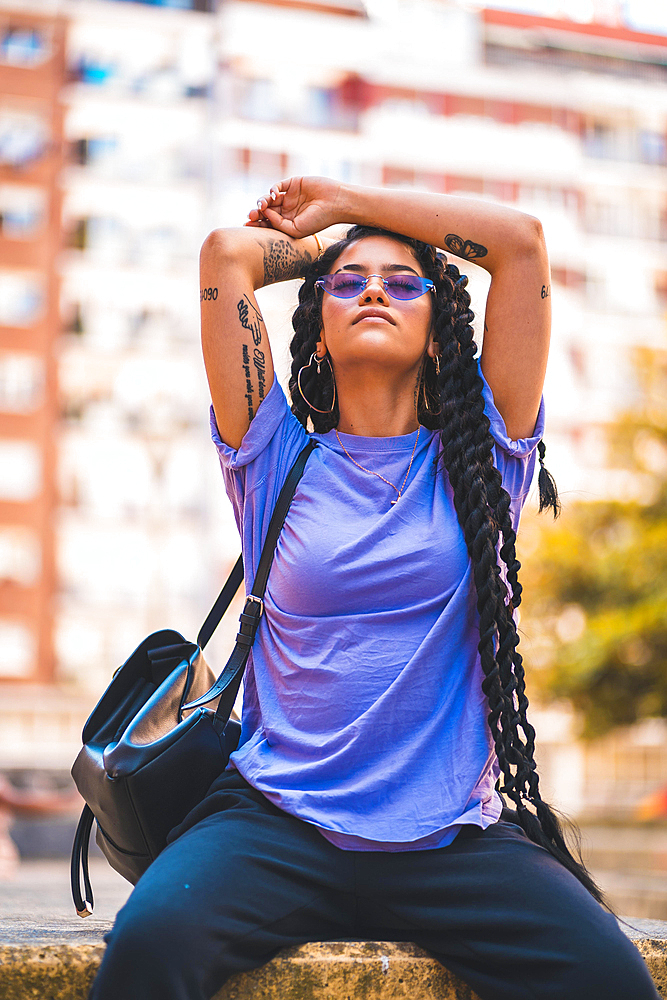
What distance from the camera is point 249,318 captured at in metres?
2.92

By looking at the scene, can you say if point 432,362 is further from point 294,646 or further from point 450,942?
point 450,942

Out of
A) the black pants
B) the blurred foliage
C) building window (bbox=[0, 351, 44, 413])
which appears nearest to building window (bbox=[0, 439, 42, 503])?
building window (bbox=[0, 351, 44, 413])

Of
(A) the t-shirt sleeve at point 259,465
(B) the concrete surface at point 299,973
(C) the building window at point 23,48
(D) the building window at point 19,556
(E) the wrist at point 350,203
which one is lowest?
(D) the building window at point 19,556

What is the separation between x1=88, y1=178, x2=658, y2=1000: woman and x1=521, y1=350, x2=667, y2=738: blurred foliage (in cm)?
1129

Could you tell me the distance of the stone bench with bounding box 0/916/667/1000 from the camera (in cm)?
226

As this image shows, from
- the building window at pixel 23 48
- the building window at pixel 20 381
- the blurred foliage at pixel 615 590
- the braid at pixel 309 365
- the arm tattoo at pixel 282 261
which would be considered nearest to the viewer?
the arm tattoo at pixel 282 261

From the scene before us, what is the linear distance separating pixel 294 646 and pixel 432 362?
0.90 metres

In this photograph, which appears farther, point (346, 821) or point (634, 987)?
point (346, 821)

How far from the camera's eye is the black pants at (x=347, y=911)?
6.88ft

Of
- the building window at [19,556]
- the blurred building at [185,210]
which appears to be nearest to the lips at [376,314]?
the blurred building at [185,210]

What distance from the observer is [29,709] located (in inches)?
1075

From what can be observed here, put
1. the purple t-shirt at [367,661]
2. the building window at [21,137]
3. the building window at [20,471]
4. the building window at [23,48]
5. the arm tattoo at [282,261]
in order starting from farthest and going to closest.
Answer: the building window at [23,48] < the building window at [21,137] < the building window at [20,471] < the arm tattoo at [282,261] < the purple t-shirt at [367,661]

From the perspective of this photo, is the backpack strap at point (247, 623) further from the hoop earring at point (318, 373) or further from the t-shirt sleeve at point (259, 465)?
the hoop earring at point (318, 373)

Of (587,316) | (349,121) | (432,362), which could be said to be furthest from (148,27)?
(432,362)
